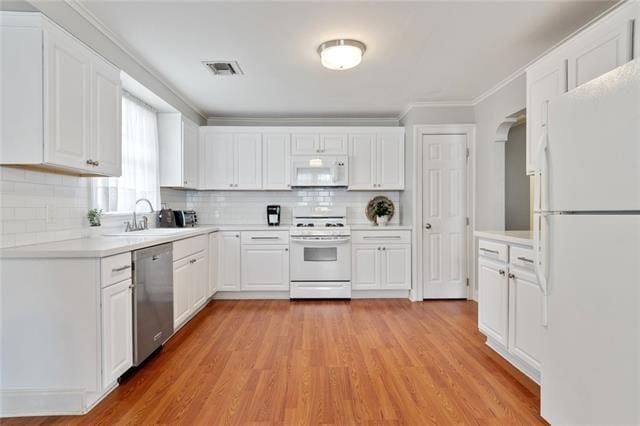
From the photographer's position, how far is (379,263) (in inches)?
174

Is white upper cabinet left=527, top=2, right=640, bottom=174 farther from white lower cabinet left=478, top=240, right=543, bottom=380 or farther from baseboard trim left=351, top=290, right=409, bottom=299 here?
baseboard trim left=351, top=290, right=409, bottom=299

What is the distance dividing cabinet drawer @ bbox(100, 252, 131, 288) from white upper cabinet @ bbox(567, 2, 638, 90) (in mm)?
3017

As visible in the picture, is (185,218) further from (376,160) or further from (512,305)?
(512,305)

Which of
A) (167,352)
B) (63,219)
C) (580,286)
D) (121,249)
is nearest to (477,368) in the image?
(580,286)

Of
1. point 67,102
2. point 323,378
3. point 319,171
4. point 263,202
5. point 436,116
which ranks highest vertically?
point 436,116

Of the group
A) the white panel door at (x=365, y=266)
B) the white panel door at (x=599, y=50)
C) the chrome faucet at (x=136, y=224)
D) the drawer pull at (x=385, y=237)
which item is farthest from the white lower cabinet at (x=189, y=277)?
the white panel door at (x=599, y=50)

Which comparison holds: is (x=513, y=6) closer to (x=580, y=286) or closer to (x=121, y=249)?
(x=580, y=286)

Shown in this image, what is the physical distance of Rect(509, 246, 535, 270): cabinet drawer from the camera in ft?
7.29

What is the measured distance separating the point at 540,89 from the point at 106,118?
10.2 ft

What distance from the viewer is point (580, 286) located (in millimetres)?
1568

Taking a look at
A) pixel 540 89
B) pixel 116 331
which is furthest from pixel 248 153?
pixel 540 89

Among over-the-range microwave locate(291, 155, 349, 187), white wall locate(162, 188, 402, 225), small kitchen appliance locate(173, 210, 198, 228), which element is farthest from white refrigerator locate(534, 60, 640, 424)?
small kitchen appliance locate(173, 210, 198, 228)

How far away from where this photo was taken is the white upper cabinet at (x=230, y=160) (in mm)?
4668

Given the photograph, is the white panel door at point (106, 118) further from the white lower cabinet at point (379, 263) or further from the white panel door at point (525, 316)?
the white panel door at point (525, 316)
